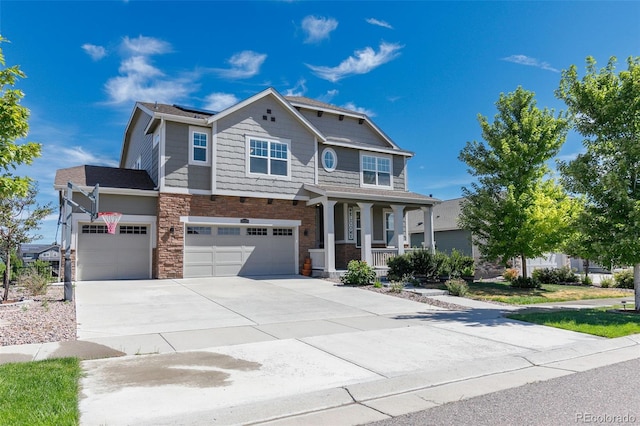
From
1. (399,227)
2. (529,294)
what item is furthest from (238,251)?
(529,294)

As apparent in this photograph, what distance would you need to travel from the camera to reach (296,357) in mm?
6742

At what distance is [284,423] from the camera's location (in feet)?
14.1

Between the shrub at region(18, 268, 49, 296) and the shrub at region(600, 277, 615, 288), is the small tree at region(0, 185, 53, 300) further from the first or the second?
the shrub at region(600, 277, 615, 288)

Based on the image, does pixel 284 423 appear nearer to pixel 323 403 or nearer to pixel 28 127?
pixel 323 403

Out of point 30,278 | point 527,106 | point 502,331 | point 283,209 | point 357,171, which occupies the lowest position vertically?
point 502,331

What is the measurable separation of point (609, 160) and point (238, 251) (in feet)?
45.5

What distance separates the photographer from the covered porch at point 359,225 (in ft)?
62.2

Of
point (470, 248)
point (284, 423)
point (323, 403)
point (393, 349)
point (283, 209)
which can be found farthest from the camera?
point (470, 248)

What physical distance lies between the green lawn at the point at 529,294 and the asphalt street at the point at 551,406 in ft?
29.6

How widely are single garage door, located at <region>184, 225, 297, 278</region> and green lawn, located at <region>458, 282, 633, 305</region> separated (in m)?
8.28

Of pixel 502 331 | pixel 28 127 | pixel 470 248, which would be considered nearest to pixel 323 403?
pixel 502 331

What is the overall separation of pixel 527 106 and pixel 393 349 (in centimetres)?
Result: 1484

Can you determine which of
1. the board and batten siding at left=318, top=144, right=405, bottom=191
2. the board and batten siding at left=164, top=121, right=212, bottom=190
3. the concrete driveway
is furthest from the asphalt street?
the board and batten siding at left=318, top=144, right=405, bottom=191

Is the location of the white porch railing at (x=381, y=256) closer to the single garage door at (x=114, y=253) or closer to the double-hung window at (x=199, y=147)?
the double-hung window at (x=199, y=147)
